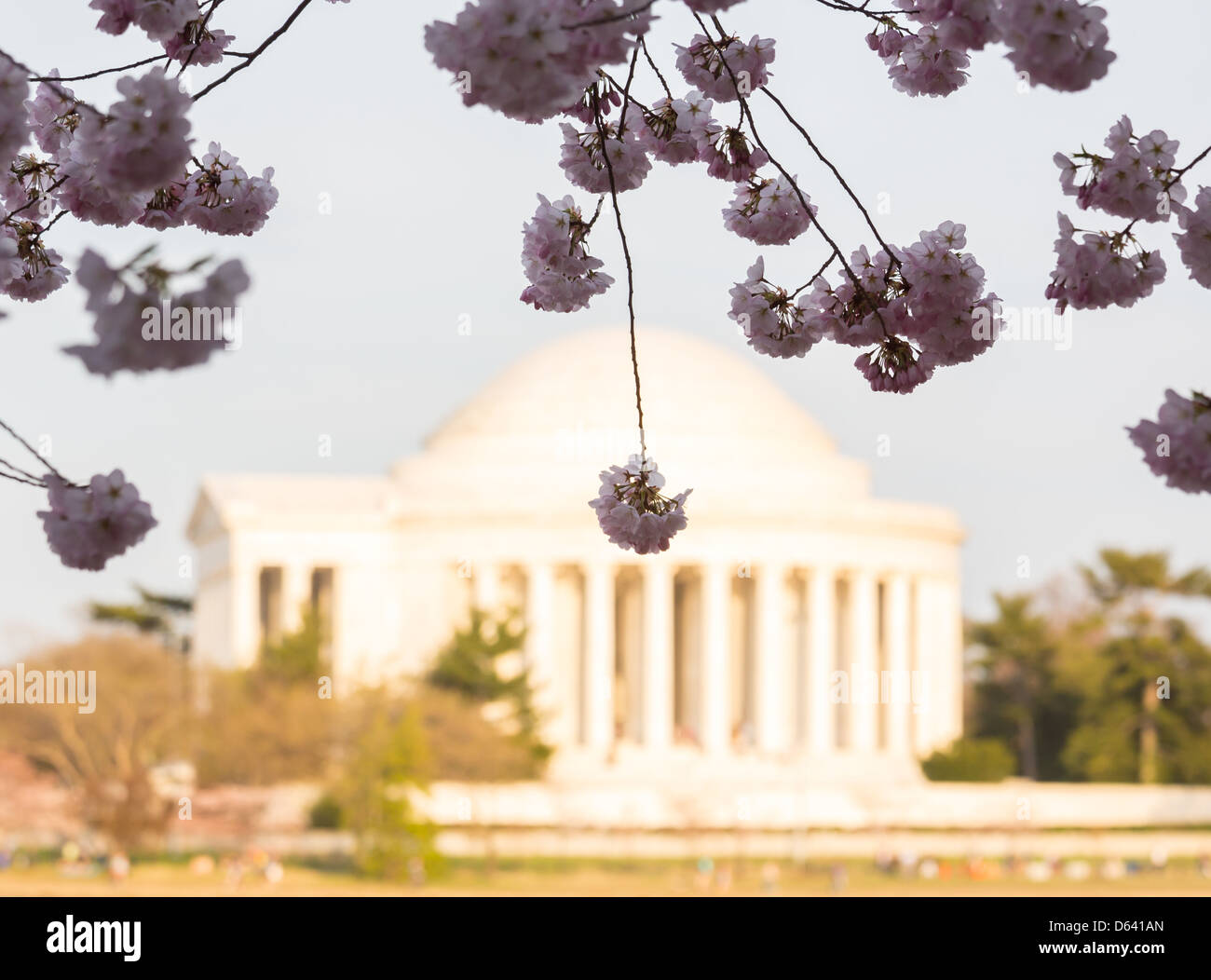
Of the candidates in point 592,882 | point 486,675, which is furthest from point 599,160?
point 486,675

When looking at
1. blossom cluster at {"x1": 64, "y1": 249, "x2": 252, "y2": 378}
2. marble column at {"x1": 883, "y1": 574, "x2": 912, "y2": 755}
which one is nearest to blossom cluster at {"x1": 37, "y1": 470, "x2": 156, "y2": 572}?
blossom cluster at {"x1": 64, "y1": 249, "x2": 252, "y2": 378}

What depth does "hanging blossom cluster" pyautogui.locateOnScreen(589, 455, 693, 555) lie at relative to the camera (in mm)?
8625

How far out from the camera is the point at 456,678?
81125 millimetres

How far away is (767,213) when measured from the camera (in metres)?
9.35

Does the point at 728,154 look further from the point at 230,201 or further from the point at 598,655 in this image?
the point at 598,655

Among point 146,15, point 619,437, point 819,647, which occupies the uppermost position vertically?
point 619,437

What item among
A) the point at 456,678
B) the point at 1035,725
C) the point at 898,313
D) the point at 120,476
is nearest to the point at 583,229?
the point at 898,313

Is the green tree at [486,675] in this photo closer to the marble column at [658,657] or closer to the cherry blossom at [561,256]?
the marble column at [658,657]

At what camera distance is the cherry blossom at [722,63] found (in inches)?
363

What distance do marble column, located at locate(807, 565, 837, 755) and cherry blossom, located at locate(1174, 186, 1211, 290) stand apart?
82089mm

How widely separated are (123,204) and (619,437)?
8386 cm

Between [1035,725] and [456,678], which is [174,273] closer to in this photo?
[456,678]

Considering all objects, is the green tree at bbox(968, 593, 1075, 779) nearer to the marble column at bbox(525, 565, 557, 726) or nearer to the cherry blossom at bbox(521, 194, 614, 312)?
the marble column at bbox(525, 565, 557, 726)

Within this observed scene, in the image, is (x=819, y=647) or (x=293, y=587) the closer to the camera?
(x=293, y=587)
